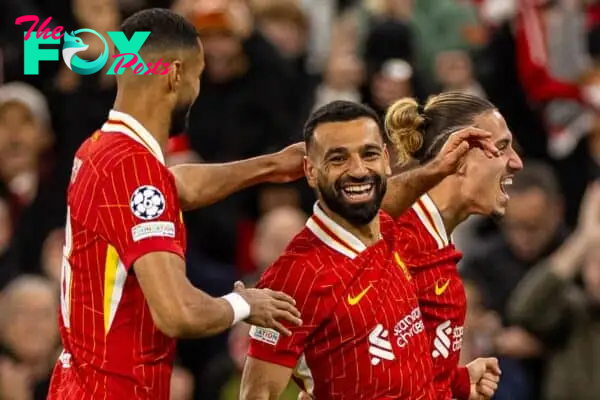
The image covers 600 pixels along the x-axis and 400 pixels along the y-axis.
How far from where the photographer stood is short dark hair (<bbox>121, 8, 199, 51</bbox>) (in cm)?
578

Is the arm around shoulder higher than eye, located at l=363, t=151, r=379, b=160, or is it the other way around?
eye, located at l=363, t=151, r=379, b=160

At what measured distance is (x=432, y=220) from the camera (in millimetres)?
6461

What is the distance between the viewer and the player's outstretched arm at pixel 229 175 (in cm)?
631

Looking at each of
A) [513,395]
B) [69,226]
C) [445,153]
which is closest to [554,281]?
[513,395]

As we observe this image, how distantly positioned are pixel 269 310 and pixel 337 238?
18.8 inches

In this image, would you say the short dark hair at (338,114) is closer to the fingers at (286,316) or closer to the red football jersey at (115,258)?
the red football jersey at (115,258)

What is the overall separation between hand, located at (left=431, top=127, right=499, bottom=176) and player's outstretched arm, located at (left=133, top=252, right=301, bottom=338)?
0.80m

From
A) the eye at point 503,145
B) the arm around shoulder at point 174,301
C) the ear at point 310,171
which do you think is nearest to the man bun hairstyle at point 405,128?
the eye at point 503,145

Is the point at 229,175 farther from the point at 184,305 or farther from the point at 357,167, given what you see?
the point at 184,305

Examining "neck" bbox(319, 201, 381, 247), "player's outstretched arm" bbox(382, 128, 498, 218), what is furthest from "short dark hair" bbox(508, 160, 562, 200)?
"neck" bbox(319, 201, 381, 247)

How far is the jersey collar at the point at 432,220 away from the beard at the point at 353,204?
21.3 inches

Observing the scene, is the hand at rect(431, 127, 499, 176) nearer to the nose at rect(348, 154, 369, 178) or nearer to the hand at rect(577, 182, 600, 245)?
the nose at rect(348, 154, 369, 178)

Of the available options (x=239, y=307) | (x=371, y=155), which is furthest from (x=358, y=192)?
(x=239, y=307)

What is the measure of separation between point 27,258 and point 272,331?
5.11m
